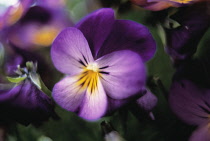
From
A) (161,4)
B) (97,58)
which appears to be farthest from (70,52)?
(161,4)

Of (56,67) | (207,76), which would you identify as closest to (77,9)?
(56,67)

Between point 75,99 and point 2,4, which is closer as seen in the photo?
point 75,99

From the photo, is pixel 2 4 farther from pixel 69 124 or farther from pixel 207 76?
pixel 207 76

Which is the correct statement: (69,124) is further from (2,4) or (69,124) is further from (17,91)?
(2,4)

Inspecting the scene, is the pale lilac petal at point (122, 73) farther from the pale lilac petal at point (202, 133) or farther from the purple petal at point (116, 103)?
the pale lilac petal at point (202, 133)

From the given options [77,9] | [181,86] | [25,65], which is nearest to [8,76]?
[25,65]

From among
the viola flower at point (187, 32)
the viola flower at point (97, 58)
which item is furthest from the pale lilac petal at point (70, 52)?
the viola flower at point (187, 32)

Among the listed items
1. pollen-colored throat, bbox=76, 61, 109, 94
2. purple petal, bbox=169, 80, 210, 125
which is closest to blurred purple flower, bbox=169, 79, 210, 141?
purple petal, bbox=169, 80, 210, 125

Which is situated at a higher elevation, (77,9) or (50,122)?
(77,9)
